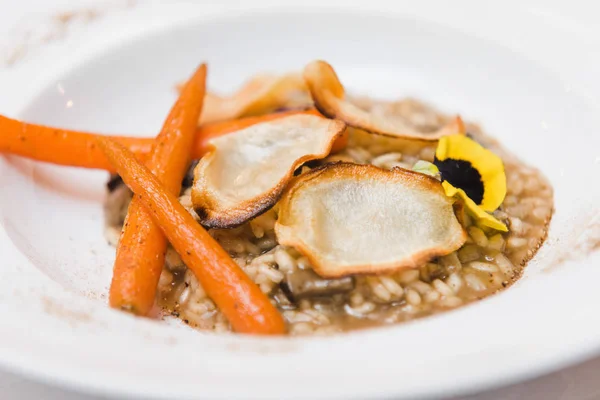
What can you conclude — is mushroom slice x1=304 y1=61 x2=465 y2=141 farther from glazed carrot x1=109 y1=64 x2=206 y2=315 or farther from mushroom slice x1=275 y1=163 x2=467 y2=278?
glazed carrot x1=109 y1=64 x2=206 y2=315

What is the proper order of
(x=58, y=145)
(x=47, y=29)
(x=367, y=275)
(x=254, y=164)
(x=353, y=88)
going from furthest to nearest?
(x=353, y=88)
(x=47, y=29)
(x=58, y=145)
(x=254, y=164)
(x=367, y=275)

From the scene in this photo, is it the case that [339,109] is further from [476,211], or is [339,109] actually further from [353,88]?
[353,88]

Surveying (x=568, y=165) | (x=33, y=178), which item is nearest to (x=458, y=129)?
(x=568, y=165)

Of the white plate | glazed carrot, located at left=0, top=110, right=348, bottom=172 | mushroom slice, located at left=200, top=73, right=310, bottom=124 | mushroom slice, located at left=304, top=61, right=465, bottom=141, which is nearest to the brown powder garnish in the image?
the white plate

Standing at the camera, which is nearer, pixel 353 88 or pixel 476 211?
pixel 476 211

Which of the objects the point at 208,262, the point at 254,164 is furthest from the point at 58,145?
the point at 208,262

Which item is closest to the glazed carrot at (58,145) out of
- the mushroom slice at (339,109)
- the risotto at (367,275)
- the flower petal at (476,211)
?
the mushroom slice at (339,109)

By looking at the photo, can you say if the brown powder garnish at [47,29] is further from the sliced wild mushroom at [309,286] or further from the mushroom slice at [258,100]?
the sliced wild mushroom at [309,286]
